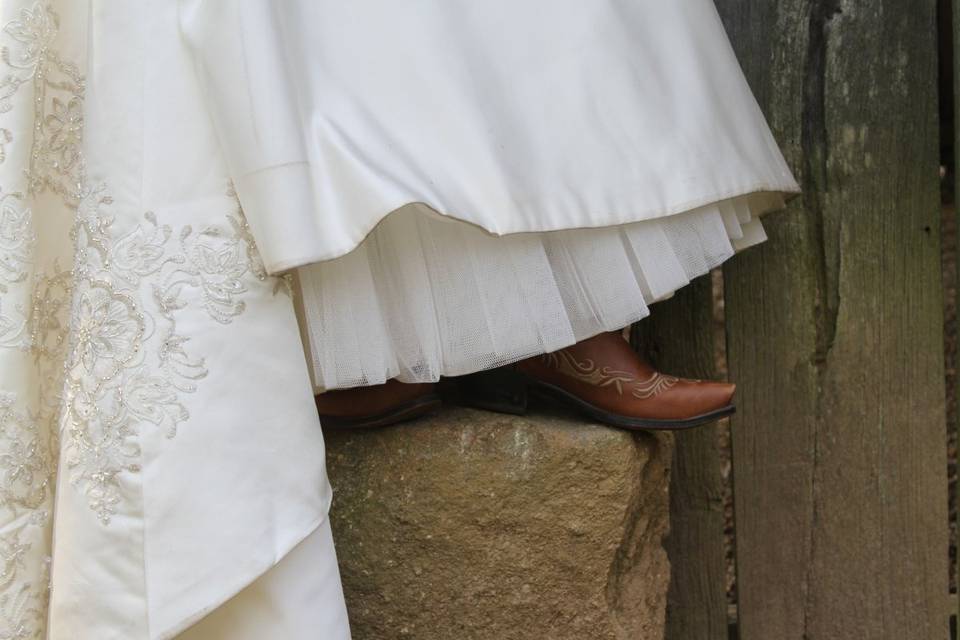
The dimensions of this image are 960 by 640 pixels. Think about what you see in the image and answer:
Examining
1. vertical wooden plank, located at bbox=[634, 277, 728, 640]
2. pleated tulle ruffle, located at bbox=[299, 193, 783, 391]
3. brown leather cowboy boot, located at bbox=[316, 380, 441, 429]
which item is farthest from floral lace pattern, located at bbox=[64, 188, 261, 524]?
vertical wooden plank, located at bbox=[634, 277, 728, 640]

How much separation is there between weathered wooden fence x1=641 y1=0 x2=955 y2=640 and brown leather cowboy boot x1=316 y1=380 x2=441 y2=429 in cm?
46

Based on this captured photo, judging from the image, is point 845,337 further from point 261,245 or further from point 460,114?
point 261,245

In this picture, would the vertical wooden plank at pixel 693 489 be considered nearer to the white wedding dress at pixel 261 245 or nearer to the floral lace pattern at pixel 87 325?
the white wedding dress at pixel 261 245

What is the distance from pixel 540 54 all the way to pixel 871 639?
0.93 metres

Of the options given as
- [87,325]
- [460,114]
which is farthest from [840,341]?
[87,325]

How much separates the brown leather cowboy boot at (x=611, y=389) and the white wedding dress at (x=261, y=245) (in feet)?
0.34

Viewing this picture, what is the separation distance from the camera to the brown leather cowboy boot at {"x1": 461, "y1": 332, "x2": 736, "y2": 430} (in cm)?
101

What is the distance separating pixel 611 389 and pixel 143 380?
1.62 feet

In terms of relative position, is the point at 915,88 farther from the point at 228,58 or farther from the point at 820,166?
the point at 228,58

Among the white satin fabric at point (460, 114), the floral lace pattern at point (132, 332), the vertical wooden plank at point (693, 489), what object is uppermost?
the white satin fabric at point (460, 114)

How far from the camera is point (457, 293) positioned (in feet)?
3.00

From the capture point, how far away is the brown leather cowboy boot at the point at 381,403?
1.04 m

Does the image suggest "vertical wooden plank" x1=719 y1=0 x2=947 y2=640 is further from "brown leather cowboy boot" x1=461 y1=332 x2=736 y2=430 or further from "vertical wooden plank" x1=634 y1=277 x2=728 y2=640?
"brown leather cowboy boot" x1=461 y1=332 x2=736 y2=430

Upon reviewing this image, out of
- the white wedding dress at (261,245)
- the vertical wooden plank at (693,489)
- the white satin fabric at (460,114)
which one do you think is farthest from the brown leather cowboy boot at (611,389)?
the vertical wooden plank at (693,489)
